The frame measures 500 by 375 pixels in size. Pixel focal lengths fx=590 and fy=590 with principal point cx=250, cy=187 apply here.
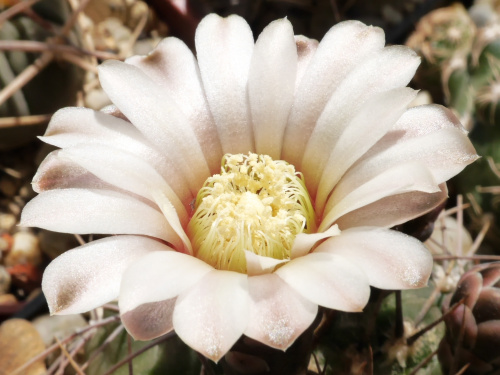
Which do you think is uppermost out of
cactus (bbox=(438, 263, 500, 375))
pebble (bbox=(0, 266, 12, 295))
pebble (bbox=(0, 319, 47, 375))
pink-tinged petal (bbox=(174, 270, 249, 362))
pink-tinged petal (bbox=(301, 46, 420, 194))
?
pink-tinged petal (bbox=(301, 46, 420, 194))

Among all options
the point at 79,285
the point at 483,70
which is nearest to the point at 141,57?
the point at 79,285

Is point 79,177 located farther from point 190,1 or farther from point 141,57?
point 190,1

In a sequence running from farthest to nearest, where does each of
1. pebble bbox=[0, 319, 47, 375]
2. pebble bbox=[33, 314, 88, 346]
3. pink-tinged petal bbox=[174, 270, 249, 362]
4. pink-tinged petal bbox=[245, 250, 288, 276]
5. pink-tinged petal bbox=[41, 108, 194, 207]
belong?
pebble bbox=[33, 314, 88, 346], pebble bbox=[0, 319, 47, 375], pink-tinged petal bbox=[41, 108, 194, 207], pink-tinged petal bbox=[245, 250, 288, 276], pink-tinged petal bbox=[174, 270, 249, 362]

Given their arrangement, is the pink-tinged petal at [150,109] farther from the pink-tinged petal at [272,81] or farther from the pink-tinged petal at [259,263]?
the pink-tinged petal at [259,263]

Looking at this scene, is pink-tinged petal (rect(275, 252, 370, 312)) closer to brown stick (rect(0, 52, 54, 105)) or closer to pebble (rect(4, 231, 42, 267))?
brown stick (rect(0, 52, 54, 105))

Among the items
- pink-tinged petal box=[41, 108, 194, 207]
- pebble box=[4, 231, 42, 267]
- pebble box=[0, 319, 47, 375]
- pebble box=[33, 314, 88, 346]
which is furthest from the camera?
pebble box=[4, 231, 42, 267]

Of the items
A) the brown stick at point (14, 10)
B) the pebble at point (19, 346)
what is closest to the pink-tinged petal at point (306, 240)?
the pebble at point (19, 346)

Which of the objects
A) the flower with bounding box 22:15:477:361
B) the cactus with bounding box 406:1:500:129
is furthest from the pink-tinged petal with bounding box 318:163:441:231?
the cactus with bounding box 406:1:500:129
